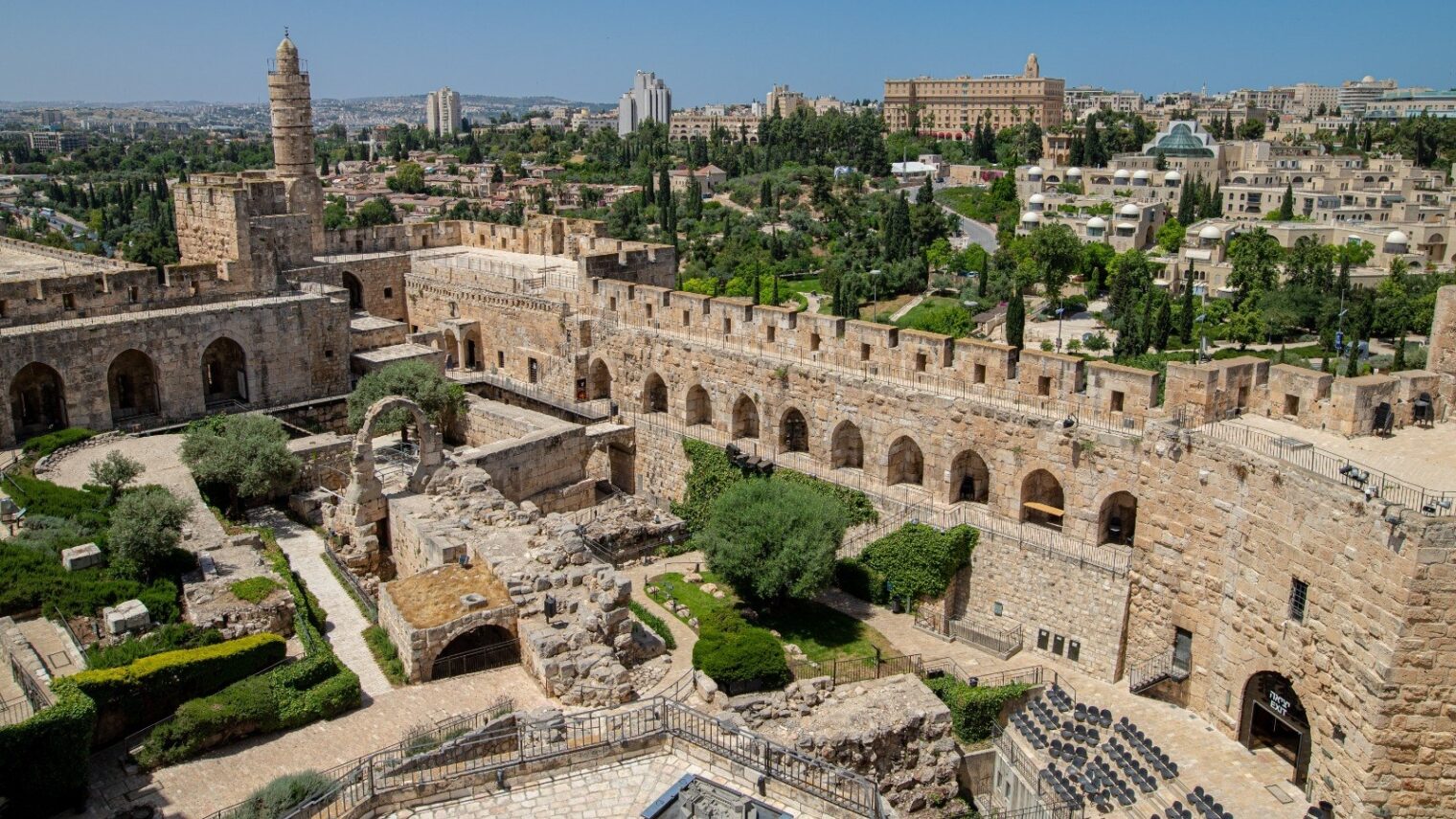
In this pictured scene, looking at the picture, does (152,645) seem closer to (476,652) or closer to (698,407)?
(476,652)

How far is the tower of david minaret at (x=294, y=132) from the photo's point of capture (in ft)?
87.0

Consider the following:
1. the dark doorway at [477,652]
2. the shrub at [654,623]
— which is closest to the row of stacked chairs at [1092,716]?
the shrub at [654,623]

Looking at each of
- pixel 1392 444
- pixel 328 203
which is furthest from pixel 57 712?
pixel 328 203

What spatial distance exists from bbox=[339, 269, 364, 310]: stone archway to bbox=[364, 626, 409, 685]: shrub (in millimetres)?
13683

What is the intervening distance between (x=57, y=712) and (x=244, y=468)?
25.9 ft

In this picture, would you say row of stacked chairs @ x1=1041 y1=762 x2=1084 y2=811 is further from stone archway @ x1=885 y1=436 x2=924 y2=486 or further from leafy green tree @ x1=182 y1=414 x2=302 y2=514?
leafy green tree @ x1=182 y1=414 x2=302 y2=514

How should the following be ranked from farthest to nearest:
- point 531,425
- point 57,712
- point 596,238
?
point 596,238 → point 531,425 → point 57,712

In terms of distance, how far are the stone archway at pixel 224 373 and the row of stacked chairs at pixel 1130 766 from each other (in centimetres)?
1692

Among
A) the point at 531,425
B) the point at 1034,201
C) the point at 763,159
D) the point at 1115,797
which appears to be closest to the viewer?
the point at 1115,797

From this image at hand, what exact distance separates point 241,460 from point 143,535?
146 inches

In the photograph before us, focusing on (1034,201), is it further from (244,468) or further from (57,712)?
(57,712)

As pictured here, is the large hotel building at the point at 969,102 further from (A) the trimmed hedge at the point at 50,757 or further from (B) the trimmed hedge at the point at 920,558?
(A) the trimmed hedge at the point at 50,757

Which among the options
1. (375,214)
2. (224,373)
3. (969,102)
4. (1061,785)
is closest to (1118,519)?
(1061,785)

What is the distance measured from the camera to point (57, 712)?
9.80 metres
